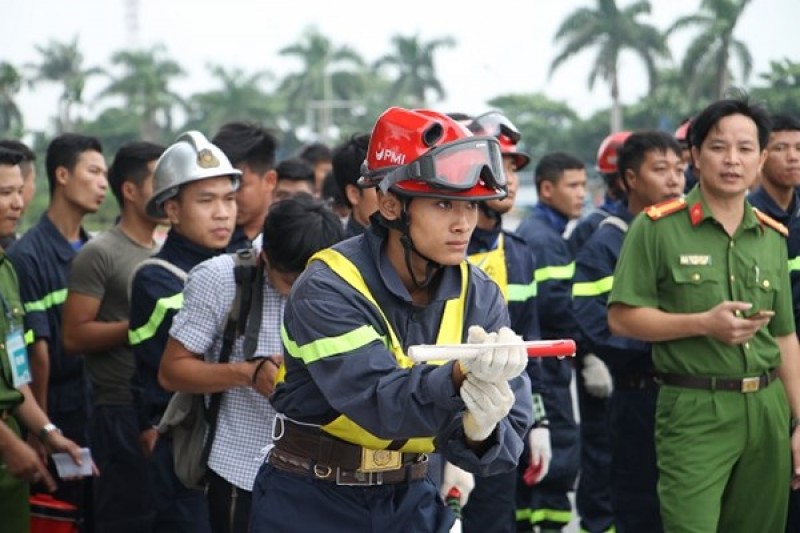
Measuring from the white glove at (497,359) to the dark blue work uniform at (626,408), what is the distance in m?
3.42

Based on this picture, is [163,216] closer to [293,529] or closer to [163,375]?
[163,375]

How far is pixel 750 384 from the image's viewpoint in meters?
5.68

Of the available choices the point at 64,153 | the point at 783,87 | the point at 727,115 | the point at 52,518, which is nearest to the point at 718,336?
the point at 727,115

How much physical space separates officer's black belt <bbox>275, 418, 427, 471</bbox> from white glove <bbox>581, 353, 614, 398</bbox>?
414 cm

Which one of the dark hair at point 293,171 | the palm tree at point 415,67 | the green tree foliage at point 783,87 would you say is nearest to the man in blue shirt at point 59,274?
the dark hair at point 293,171

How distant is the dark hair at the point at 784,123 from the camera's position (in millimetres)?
7094

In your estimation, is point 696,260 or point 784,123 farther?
point 784,123

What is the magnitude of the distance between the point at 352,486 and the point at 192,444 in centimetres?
137

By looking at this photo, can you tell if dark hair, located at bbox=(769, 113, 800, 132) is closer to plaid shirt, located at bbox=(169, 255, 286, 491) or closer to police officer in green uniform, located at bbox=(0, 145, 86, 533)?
plaid shirt, located at bbox=(169, 255, 286, 491)

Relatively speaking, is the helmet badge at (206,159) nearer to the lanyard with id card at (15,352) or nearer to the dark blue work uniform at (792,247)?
the lanyard with id card at (15,352)

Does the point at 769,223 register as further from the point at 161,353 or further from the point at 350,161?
the point at 161,353

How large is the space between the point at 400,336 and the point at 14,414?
2728 millimetres

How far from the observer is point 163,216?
249 inches

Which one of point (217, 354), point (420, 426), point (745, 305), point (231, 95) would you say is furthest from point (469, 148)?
point (231, 95)
